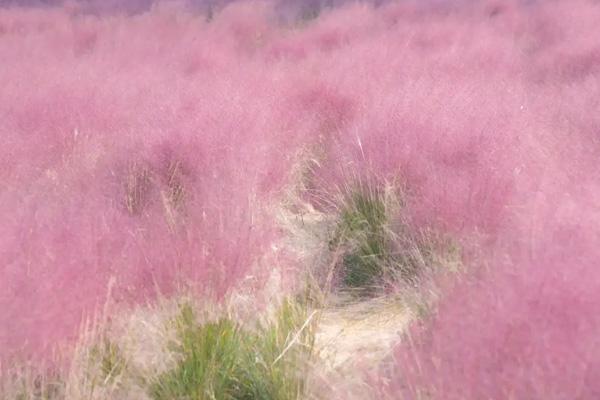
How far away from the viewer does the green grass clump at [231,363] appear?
2.34 metres

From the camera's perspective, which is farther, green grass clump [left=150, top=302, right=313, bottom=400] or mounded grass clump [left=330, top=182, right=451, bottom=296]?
mounded grass clump [left=330, top=182, right=451, bottom=296]

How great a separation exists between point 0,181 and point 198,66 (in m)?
3.74

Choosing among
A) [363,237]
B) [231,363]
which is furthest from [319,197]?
[231,363]

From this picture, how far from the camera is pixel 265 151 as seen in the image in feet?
13.4

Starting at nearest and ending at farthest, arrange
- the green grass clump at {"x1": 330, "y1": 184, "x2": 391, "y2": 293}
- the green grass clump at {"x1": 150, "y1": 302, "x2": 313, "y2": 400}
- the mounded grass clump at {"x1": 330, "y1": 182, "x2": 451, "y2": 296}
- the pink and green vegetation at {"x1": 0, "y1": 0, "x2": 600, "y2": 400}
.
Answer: the pink and green vegetation at {"x1": 0, "y1": 0, "x2": 600, "y2": 400}, the green grass clump at {"x1": 150, "y1": 302, "x2": 313, "y2": 400}, the mounded grass clump at {"x1": 330, "y1": 182, "x2": 451, "y2": 296}, the green grass clump at {"x1": 330, "y1": 184, "x2": 391, "y2": 293}

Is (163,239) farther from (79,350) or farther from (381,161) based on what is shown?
(381,161)

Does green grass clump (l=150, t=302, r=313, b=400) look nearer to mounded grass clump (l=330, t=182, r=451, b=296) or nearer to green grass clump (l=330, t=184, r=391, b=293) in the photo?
mounded grass clump (l=330, t=182, r=451, b=296)

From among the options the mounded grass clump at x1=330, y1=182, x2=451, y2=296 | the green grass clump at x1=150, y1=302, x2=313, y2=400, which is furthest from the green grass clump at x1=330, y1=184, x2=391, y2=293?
the green grass clump at x1=150, y1=302, x2=313, y2=400

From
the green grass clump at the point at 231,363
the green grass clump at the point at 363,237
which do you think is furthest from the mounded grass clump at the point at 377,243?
the green grass clump at the point at 231,363

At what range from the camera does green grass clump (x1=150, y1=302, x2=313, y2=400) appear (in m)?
2.34

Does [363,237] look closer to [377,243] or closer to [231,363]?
[377,243]

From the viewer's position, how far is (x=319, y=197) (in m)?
4.16

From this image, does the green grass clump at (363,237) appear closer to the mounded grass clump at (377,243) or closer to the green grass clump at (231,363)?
the mounded grass clump at (377,243)

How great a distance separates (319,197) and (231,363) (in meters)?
1.83
